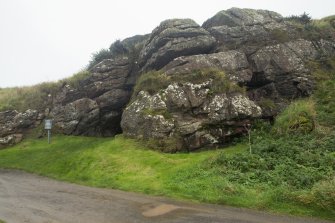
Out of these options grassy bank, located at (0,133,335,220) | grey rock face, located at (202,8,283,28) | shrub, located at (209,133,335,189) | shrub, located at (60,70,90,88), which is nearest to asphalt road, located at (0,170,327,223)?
grassy bank, located at (0,133,335,220)

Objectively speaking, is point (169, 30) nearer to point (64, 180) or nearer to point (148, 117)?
point (148, 117)

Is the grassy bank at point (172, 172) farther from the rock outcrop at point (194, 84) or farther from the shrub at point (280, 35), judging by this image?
the shrub at point (280, 35)

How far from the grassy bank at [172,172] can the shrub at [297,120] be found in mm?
2087

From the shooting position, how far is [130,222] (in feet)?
44.7

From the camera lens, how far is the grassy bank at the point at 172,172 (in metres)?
15.4

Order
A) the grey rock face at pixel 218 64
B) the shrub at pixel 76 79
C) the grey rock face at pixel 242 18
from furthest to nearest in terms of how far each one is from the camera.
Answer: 1. the shrub at pixel 76 79
2. the grey rock face at pixel 242 18
3. the grey rock face at pixel 218 64

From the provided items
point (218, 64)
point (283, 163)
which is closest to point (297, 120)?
point (283, 163)

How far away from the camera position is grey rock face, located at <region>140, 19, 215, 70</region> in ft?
109

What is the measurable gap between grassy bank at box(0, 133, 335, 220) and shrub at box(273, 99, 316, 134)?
209cm

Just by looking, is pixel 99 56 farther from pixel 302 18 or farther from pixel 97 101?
pixel 302 18

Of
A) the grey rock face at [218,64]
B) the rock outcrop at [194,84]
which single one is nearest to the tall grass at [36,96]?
the rock outcrop at [194,84]

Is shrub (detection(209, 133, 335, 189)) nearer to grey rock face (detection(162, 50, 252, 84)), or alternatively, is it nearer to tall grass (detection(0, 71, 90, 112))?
grey rock face (detection(162, 50, 252, 84))

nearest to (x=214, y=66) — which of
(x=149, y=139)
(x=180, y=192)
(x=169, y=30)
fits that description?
(x=169, y=30)

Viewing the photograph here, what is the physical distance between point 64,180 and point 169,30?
733 inches
